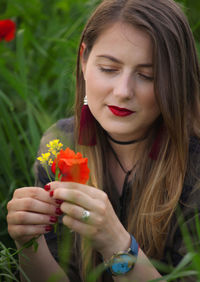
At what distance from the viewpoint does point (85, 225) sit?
3.38 feet

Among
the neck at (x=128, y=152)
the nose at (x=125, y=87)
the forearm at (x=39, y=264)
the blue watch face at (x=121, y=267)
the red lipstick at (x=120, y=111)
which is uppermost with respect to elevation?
the nose at (x=125, y=87)

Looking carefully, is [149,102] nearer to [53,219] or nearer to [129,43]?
[129,43]

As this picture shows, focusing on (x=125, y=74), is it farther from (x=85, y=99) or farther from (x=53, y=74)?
(x=53, y=74)

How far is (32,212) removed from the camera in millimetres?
1097

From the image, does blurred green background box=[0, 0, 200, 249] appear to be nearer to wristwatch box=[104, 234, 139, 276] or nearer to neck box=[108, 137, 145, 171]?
neck box=[108, 137, 145, 171]

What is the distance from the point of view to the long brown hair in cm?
129

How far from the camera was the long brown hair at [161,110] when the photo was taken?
1.29m

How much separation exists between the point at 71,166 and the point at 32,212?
0.25 m

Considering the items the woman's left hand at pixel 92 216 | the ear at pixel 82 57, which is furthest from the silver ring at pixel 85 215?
the ear at pixel 82 57

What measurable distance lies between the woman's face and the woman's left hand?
0.35m

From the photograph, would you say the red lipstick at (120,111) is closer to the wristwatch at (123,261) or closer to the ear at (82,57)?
the ear at (82,57)

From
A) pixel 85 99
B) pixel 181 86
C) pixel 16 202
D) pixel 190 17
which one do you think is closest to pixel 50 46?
pixel 190 17

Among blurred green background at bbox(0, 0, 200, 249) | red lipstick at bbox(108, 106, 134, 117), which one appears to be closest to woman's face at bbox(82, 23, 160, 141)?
red lipstick at bbox(108, 106, 134, 117)

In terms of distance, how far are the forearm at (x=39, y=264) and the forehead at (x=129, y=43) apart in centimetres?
63
